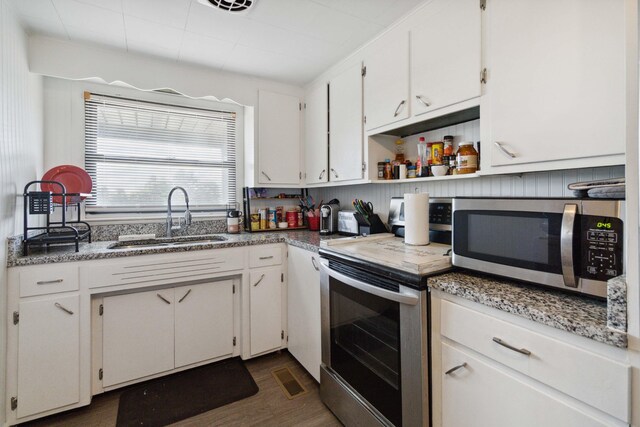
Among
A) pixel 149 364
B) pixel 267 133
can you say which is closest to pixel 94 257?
pixel 149 364

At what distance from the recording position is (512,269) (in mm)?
1070

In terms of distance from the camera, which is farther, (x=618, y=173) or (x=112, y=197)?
(x=112, y=197)

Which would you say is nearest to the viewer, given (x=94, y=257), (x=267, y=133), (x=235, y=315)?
(x=94, y=257)

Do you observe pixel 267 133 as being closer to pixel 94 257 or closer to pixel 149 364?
pixel 94 257

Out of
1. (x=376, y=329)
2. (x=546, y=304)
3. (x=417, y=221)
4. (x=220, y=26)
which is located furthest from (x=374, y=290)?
(x=220, y=26)

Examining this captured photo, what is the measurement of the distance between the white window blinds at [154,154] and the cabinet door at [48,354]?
0.90 meters

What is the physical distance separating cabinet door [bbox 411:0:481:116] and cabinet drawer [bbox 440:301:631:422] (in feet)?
3.27

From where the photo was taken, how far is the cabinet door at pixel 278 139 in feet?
8.78

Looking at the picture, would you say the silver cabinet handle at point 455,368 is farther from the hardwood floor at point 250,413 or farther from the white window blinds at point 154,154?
the white window blinds at point 154,154

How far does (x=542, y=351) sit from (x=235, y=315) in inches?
74.5

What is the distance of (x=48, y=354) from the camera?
165 centimetres

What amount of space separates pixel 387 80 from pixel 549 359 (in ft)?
5.30

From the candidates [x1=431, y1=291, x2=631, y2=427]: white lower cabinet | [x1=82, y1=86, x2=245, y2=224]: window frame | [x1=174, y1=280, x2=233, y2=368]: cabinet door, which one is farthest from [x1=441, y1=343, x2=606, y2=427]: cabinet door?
[x1=82, y1=86, x2=245, y2=224]: window frame

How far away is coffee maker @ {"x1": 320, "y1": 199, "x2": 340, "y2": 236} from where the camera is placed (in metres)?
2.43
